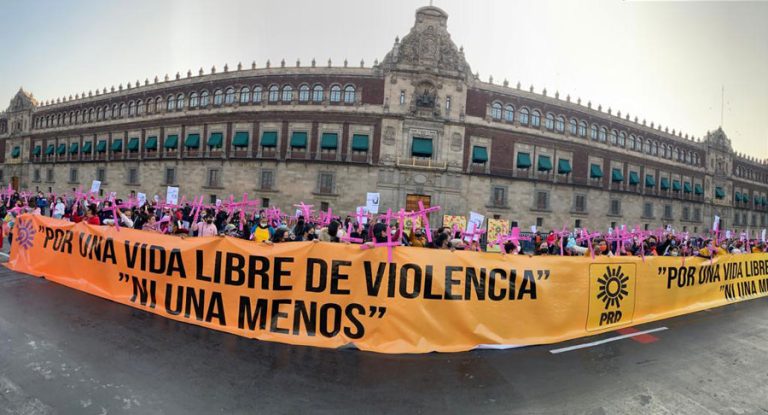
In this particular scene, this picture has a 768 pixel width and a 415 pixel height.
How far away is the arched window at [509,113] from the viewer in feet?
111

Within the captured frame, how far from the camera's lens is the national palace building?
30.8 metres

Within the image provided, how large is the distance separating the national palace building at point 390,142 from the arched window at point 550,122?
0.10 m

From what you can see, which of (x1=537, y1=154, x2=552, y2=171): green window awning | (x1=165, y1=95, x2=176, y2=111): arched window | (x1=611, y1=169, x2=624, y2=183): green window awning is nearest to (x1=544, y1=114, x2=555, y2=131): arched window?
(x1=537, y1=154, x2=552, y2=171): green window awning

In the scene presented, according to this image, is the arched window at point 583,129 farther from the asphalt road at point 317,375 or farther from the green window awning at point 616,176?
the asphalt road at point 317,375

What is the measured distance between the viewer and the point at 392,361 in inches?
189

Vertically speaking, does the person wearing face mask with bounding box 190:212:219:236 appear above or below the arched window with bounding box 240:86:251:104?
below

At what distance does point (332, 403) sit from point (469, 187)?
2966 centimetres

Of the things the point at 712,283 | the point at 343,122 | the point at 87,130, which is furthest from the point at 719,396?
the point at 87,130

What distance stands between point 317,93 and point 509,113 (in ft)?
61.5

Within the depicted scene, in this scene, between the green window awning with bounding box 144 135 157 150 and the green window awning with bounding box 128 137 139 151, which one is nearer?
the green window awning with bounding box 144 135 157 150

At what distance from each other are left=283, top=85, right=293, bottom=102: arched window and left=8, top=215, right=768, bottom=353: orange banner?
28417mm

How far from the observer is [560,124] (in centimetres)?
3641

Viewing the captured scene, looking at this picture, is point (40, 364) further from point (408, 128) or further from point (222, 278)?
point (408, 128)

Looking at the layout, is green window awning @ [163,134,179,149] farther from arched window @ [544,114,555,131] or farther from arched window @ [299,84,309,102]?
arched window @ [544,114,555,131]
